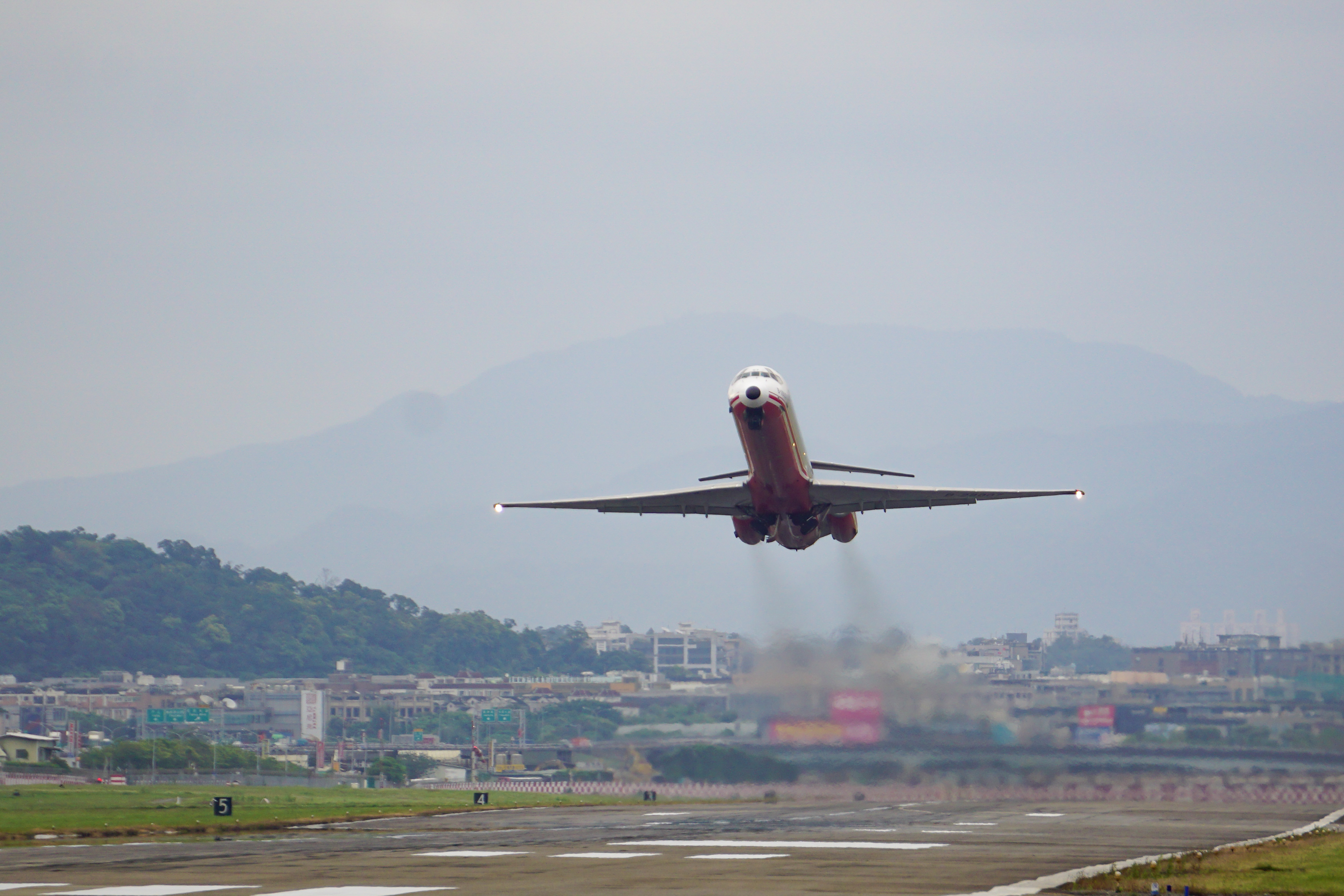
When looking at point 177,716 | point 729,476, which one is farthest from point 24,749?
point 729,476

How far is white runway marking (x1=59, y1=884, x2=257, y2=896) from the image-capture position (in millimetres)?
40938

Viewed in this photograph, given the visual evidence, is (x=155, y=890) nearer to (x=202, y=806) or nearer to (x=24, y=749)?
(x=202, y=806)

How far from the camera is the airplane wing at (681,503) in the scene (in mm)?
70062

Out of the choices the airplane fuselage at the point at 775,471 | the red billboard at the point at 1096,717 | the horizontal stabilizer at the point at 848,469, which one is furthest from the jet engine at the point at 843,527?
the red billboard at the point at 1096,717

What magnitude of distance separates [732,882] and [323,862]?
14493 mm

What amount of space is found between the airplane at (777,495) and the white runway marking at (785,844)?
1334 centimetres

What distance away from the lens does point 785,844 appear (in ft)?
191

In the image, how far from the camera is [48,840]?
63.6 m

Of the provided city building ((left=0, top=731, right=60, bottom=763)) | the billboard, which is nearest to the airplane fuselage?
the billboard

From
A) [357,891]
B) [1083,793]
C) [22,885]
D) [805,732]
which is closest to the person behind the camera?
[357,891]

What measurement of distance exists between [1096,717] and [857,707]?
14.2 meters

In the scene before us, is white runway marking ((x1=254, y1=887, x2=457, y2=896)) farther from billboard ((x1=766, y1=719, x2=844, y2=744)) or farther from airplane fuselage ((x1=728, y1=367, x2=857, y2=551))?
billboard ((x1=766, y1=719, x2=844, y2=744))

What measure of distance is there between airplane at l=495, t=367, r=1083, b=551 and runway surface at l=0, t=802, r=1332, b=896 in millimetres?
12954

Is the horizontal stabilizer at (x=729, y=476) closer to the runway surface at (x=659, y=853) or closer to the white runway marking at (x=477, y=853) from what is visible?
the runway surface at (x=659, y=853)
